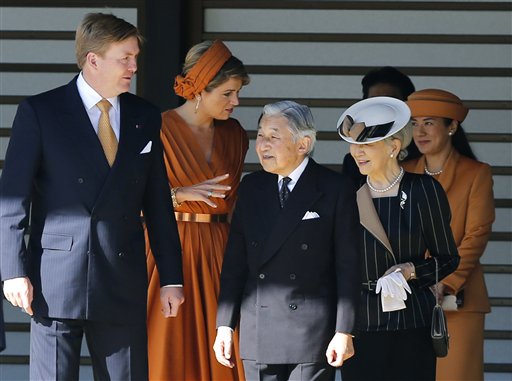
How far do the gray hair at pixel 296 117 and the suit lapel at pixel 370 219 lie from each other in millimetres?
449

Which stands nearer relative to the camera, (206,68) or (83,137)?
(83,137)

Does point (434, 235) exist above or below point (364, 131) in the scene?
below

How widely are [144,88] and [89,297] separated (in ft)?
8.96

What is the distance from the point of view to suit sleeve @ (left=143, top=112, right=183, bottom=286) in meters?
4.75

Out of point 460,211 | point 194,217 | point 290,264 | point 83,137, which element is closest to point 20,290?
point 83,137

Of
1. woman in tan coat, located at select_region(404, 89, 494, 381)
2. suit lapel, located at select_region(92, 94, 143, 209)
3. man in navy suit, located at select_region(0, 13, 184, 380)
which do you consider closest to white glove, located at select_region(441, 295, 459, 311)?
woman in tan coat, located at select_region(404, 89, 494, 381)

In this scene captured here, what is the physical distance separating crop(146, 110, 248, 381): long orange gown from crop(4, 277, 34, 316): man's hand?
3.33 feet

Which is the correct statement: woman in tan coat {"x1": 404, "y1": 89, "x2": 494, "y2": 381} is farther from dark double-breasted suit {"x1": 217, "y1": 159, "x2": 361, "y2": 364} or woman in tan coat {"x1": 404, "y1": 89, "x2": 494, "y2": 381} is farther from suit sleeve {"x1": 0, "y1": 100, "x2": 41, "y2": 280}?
suit sleeve {"x1": 0, "y1": 100, "x2": 41, "y2": 280}

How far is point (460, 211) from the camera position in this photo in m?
5.81

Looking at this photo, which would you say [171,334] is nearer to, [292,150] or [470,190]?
[292,150]

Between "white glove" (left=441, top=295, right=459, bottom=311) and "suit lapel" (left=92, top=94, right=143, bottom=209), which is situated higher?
"suit lapel" (left=92, top=94, right=143, bottom=209)

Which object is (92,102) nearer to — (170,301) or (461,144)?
(170,301)

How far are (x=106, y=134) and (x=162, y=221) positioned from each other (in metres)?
0.42

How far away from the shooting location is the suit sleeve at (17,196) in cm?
438
